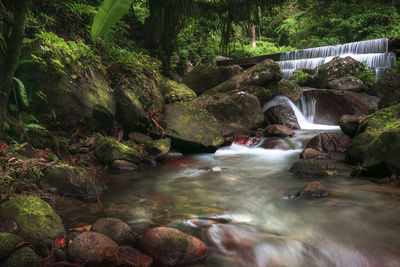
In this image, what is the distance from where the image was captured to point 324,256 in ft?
7.44

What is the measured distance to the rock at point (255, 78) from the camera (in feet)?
30.0

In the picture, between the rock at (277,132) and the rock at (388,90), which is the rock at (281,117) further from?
the rock at (388,90)

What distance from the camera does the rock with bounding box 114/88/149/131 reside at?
536 centimetres

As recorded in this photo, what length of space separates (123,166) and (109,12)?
2247 millimetres

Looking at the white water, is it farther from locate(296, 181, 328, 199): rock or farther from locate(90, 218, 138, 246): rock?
locate(90, 218, 138, 246): rock

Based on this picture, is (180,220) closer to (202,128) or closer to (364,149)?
(364,149)

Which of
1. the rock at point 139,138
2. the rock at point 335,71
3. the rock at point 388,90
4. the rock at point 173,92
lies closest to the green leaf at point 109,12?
the rock at point 139,138

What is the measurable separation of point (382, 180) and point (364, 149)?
61 centimetres

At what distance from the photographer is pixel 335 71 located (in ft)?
35.0

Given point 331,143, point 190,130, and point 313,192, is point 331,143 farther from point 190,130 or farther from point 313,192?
point 190,130

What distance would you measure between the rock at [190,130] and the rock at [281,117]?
2.53 metres

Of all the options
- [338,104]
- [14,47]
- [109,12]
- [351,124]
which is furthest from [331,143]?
[14,47]

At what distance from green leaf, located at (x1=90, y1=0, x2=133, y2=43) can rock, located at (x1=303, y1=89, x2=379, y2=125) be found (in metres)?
7.45

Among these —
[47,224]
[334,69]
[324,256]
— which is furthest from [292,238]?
[334,69]
